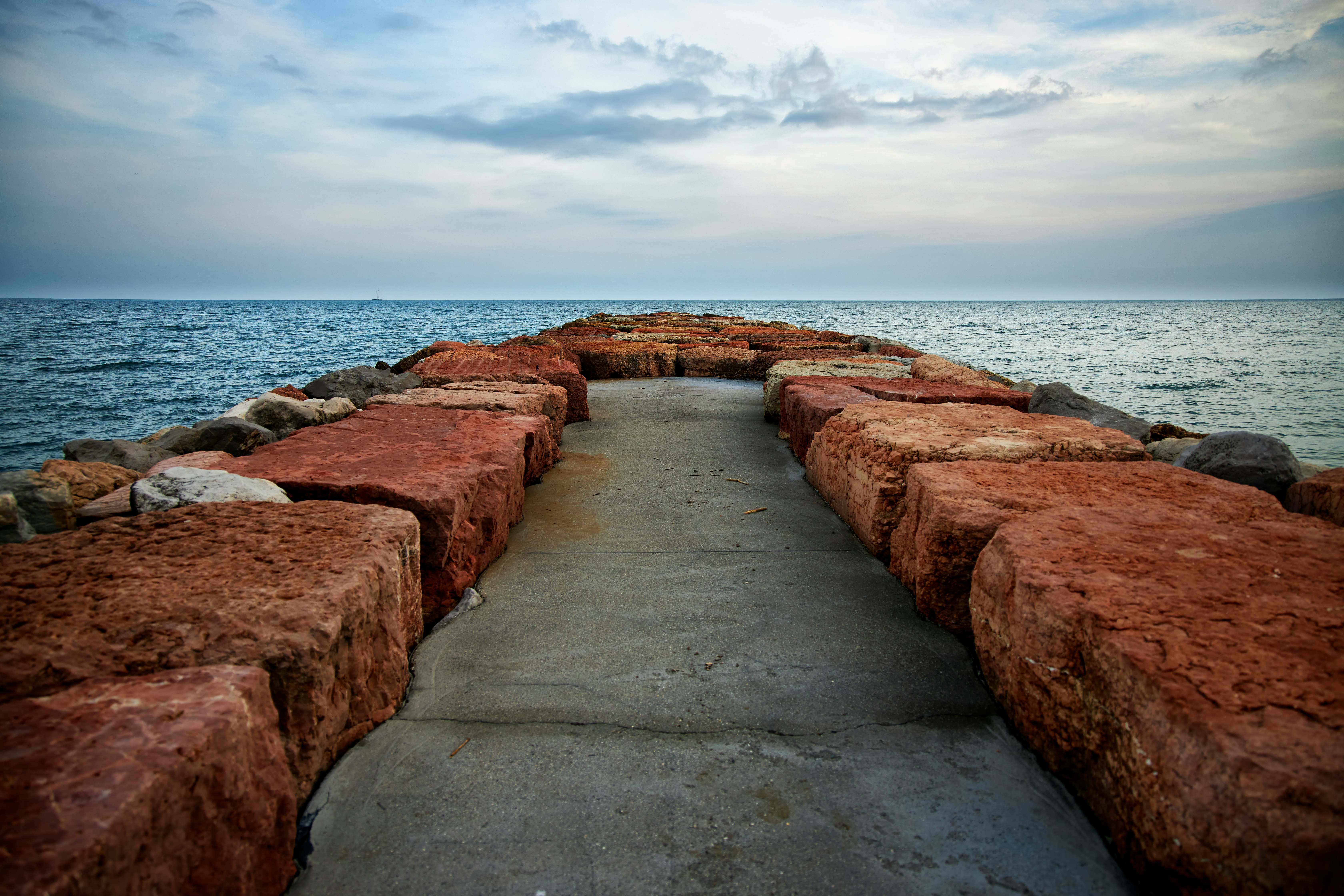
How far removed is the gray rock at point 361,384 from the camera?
654 cm

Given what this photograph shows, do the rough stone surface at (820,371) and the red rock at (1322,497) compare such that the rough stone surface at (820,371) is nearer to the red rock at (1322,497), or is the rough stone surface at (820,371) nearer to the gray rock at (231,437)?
the red rock at (1322,497)

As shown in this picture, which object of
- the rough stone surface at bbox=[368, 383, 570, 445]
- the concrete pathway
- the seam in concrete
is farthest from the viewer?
the rough stone surface at bbox=[368, 383, 570, 445]

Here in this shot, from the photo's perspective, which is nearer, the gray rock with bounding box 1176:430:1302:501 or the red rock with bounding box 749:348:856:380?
the gray rock with bounding box 1176:430:1302:501

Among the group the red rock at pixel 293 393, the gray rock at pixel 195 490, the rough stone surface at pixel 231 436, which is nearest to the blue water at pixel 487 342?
the red rock at pixel 293 393

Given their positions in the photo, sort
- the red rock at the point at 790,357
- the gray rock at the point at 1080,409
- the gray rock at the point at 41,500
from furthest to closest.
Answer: the red rock at the point at 790,357
the gray rock at the point at 1080,409
the gray rock at the point at 41,500

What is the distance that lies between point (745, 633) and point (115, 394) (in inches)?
561

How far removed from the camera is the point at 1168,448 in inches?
199

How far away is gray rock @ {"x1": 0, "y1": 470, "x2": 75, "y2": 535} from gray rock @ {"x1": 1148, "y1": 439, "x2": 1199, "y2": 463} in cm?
644

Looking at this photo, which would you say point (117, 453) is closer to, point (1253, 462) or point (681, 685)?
point (681, 685)

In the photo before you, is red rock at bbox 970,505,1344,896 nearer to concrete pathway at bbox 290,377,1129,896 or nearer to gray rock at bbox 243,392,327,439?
concrete pathway at bbox 290,377,1129,896

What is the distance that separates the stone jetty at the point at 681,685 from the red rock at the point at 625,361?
15.8 ft

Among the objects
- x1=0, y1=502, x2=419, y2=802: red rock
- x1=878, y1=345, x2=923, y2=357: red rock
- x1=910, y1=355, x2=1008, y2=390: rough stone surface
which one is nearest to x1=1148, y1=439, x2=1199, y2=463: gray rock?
x1=910, y1=355, x2=1008, y2=390: rough stone surface

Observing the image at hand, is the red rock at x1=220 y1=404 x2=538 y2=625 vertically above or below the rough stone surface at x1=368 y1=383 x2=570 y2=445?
below

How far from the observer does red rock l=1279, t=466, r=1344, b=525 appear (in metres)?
A: 1.85
